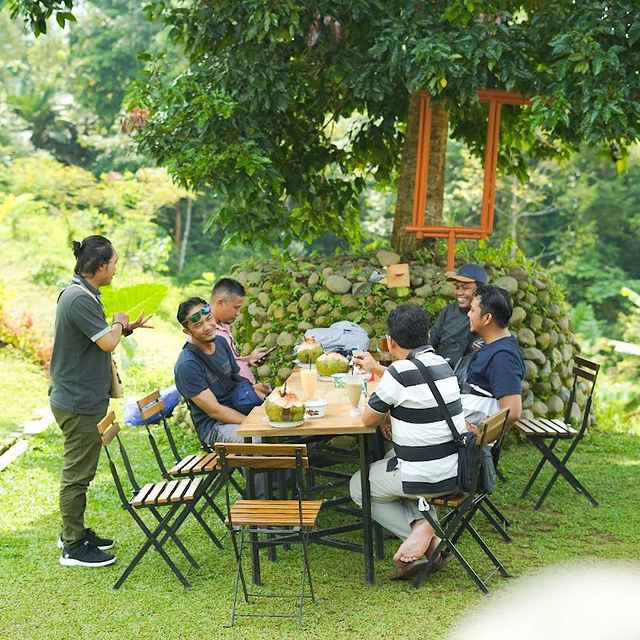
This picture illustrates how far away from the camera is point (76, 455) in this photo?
5281mm

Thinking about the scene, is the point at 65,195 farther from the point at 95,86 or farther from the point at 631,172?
the point at 631,172

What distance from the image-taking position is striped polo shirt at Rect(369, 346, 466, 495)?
4695mm

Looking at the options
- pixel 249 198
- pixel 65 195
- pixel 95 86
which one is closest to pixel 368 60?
pixel 249 198

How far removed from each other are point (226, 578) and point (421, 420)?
1.47 metres

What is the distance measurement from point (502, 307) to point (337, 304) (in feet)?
9.97

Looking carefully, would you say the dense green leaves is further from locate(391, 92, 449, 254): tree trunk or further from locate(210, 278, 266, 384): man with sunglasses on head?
locate(210, 278, 266, 384): man with sunglasses on head

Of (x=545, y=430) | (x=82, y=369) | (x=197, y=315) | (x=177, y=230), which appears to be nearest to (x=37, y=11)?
(x=197, y=315)

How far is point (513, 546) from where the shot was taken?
5703mm

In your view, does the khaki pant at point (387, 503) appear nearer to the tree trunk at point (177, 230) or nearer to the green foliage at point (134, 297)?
the green foliage at point (134, 297)

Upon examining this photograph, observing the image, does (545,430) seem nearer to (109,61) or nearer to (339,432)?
(339,432)

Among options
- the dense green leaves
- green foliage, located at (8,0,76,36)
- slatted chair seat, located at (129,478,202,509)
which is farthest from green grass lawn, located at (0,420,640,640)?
green foliage, located at (8,0,76,36)

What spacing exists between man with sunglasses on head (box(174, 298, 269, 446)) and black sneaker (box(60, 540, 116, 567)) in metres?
0.90

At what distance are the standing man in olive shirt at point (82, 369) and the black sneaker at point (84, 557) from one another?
0.51 feet

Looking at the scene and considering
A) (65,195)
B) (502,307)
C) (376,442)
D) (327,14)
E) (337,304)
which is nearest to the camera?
(502,307)
